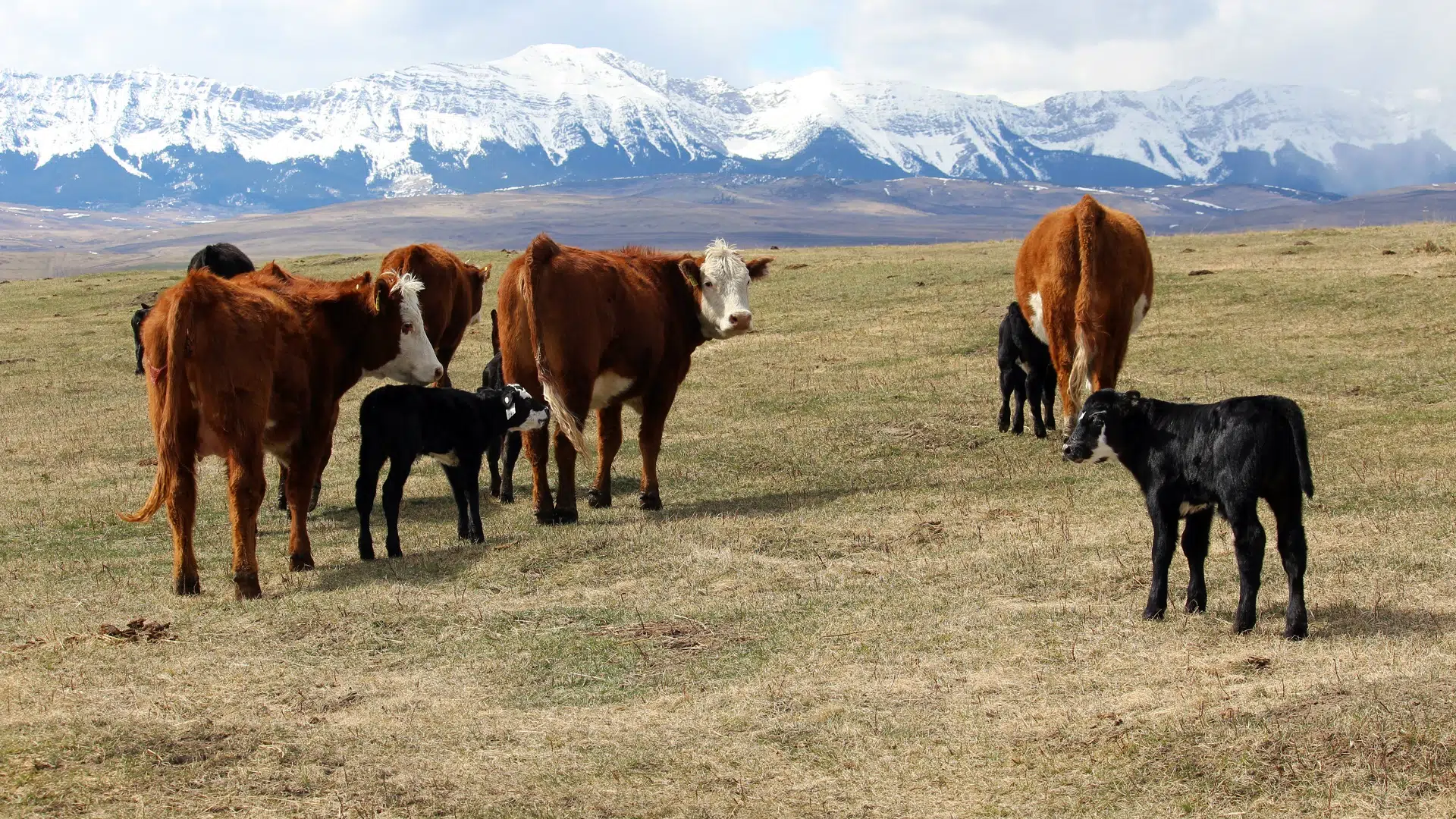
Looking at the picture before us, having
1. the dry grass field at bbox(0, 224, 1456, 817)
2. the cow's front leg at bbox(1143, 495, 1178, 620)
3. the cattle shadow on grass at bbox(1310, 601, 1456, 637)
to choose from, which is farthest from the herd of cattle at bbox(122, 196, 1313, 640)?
the dry grass field at bbox(0, 224, 1456, 817)

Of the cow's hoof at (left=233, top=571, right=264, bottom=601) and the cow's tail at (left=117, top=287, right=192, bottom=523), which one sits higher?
the cow's tail at (left=117, top=287, right=192, bottom=523)

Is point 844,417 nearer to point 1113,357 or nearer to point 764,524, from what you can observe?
point 1113,357

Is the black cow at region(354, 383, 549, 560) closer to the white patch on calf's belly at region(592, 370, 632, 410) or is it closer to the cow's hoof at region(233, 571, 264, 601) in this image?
the white patch on calf's belly at region(592, 370, 632, 410)

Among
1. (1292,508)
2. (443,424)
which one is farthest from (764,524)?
(1292,508)

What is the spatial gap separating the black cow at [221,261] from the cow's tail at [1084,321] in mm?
9321

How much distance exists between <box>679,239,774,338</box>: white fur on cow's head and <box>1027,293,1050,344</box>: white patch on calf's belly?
310 cm

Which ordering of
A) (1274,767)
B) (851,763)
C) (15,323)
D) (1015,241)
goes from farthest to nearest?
(1015,241) < (15,323) < (851,763) < (1274,767)

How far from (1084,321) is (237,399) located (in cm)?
788

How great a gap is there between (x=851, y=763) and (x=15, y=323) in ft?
109

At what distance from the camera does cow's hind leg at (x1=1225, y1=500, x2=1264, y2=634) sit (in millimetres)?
8008

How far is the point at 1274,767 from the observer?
241 inches

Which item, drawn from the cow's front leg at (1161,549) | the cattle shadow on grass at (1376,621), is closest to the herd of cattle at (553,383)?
the cow's front leg at (1161,549)

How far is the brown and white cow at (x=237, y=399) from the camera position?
996 centimetres

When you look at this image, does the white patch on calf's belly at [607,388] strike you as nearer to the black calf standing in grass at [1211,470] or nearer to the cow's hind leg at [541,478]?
the cow's hind leg at [541,478]
